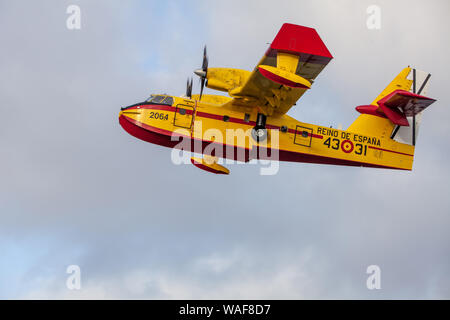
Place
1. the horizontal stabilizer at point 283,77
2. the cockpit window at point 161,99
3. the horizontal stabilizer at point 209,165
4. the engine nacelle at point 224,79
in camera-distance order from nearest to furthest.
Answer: the horizontal stabilizer at point 283,77 → the engine nacelle at point 224,79 → the cockpit window at point 161,99 → the horizontal stabilizer at point 209,165

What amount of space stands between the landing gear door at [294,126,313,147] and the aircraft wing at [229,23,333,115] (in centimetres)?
105

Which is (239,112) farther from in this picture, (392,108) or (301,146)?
(392,108)

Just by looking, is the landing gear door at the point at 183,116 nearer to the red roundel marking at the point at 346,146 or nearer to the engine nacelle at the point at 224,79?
the engine nacelle at the point at 224,79

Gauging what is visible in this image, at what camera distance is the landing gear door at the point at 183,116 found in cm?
2195

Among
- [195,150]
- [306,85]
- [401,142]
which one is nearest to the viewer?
[306,85]

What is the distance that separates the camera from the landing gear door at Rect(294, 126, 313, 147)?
72.8 ft

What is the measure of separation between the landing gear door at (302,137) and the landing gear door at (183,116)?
154 inches

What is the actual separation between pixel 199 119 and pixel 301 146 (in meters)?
3.86

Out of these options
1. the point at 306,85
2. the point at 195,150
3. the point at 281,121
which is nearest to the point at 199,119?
the point at 195,150

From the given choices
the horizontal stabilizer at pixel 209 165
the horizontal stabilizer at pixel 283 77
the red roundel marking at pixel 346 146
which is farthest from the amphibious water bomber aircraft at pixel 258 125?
the horizontal stabilizer at pixel 209 165

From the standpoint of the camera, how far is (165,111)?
22.1m

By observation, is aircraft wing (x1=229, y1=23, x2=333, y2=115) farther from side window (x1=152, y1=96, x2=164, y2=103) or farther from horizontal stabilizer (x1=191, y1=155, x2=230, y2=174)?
horizontal stabilizer (x1=191, y1=155, x2=230, y2=174)

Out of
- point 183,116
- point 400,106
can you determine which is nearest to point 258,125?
point 183,116

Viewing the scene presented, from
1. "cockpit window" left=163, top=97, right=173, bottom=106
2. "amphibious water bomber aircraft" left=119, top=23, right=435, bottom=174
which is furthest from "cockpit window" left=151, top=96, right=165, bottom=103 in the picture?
"cockpit window" left=163, top=97, right=173, bottom=106
